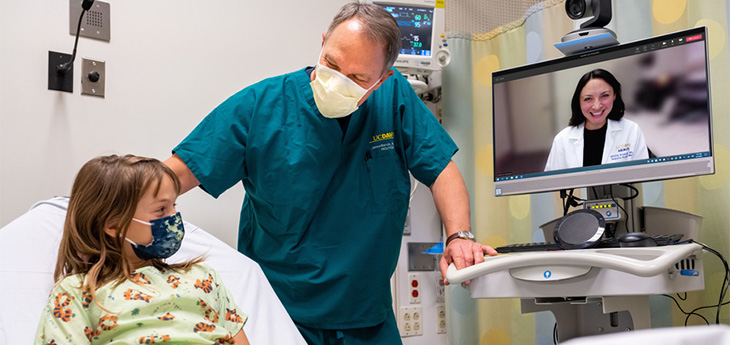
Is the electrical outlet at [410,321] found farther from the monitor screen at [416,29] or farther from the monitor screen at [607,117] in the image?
the monitor screen at [416,29]

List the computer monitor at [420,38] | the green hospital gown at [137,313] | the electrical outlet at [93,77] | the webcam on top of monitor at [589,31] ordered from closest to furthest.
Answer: the green hospital gown at [137,313] < the webcam on top of monitor at [589,31] < the electrical outlet at [93,77] < the computer monitor at [420,38]

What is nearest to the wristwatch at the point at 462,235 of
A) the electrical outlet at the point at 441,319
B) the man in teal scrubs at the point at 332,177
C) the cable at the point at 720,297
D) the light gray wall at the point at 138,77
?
the man in teal scrubs at the point at 332,177

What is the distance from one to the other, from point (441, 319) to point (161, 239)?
72.1 inches

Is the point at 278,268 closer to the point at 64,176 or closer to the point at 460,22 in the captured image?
the point at 64,176

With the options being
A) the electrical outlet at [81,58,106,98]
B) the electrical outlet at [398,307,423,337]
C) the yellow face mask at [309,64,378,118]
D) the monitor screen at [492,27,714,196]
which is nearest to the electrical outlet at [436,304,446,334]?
the electrical outlet at [398,307,423,337]

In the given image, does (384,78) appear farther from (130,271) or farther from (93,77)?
(93,77)

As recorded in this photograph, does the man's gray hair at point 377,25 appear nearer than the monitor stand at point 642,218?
Yes

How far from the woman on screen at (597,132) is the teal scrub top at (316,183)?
0.45 metres

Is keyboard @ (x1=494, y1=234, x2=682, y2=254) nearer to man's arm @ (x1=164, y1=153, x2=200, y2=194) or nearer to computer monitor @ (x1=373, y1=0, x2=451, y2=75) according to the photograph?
man's arm @ (x1=164, y1=153, x2=200, y2=194)

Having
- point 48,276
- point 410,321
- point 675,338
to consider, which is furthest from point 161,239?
point 410,321

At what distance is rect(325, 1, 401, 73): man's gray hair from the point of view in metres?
1.59

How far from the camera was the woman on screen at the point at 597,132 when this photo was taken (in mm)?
1862

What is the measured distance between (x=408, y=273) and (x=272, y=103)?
1320 millimetres

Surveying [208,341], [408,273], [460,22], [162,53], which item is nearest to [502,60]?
[460,22]
